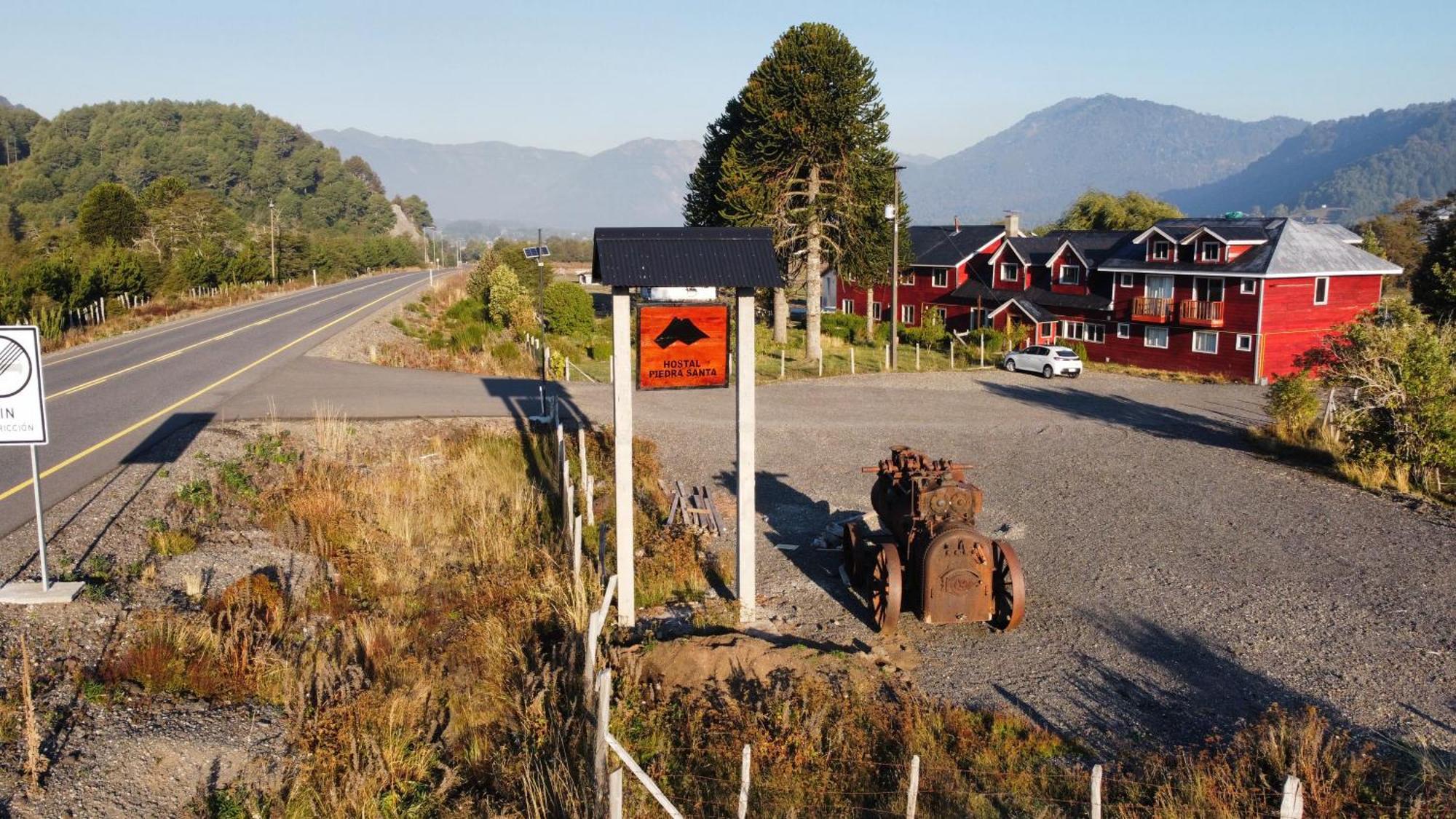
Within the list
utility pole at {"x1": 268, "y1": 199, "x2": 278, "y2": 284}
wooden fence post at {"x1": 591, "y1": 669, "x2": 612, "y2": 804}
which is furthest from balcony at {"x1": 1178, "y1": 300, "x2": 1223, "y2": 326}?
utility pole at {"x1": 268, "y1": 199, "x2": 278, "y2": 284}

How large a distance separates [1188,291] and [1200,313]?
47.3 inches

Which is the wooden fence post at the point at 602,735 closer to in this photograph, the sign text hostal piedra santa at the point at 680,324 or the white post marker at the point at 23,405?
the sign text hostal piedra santa at the point at 680,324

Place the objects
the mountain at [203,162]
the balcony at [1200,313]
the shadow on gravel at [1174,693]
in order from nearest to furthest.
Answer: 1. the shadow on gravel at [1174,693]
2. the balcony at [1200,313]
3. the mountain at [203,162]

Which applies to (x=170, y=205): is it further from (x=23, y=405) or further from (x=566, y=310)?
(x=23, y=405)

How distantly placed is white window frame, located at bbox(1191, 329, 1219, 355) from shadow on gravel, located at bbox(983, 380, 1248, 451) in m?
10.1

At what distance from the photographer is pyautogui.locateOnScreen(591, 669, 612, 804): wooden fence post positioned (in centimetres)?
678

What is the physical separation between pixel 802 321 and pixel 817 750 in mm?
48637

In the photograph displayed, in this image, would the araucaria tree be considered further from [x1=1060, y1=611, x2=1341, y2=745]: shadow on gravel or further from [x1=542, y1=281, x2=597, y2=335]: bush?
[x1=1060, y1=611, x2=1341, y2=745]: shadow on gravel

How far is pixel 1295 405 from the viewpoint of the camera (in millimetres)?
21641

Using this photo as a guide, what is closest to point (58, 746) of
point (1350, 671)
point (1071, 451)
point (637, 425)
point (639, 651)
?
point (639, 651)

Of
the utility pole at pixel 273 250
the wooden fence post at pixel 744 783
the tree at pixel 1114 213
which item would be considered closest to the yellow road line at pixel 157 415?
the wooden fence post at pixel 744 783

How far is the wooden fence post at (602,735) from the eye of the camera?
22.2ft

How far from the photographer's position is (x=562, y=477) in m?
16.3

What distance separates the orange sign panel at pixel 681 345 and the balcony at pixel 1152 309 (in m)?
33.9
